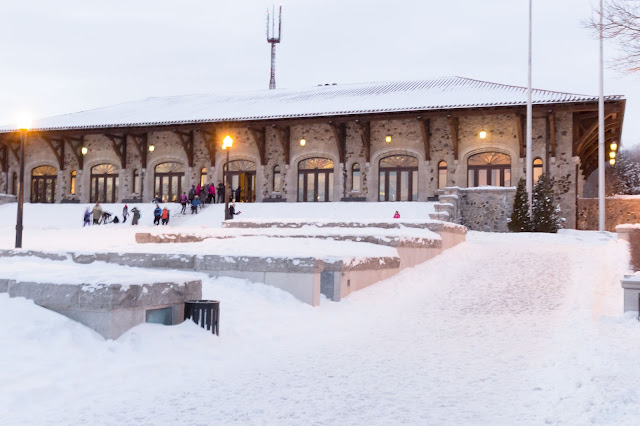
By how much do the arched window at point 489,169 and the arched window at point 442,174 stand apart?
3.17ft

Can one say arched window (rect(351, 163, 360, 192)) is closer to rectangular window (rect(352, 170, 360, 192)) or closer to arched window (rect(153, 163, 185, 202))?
rectangular window (rect(352, 170, 360, 192))

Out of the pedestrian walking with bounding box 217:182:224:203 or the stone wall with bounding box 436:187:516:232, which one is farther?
the pedestrian walking with bounding box 217:182:224:203

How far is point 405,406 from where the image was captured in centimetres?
432

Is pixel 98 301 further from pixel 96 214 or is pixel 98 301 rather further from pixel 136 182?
pixel 136 182

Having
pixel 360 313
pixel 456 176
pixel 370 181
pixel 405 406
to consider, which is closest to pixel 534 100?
pixel 456 176

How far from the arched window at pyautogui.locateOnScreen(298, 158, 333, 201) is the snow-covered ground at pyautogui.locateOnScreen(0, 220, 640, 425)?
20688 mm

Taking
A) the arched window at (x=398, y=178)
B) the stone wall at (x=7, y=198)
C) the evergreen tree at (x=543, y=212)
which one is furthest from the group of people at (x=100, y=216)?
the evergreen tree at (x=543, y=212)

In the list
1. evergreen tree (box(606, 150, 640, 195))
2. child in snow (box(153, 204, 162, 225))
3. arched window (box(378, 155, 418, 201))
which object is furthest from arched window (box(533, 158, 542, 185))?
evergreen tree (box(606, 150, 640, 195))

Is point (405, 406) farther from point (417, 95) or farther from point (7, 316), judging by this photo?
point (417, 95)

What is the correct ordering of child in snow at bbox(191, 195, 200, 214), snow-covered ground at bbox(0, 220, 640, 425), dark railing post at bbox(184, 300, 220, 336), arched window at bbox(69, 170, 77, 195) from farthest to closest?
arched window at bbox(69, 170, 77, 195) < child in snow at bbox(191, 195, 200, 214) < dark railing post at bbox(184, 300, 220, 336) < snow-covered ground at bbox(0, 220, 640, 425)

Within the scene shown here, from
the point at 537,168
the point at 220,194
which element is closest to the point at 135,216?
the point at 220,194

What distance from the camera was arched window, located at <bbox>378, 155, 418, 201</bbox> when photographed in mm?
28188

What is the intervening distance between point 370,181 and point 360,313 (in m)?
20.1

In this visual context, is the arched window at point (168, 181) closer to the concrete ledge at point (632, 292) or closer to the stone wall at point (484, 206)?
the stone wall at point (484, 206)
